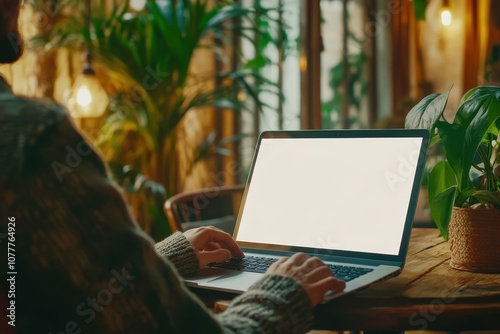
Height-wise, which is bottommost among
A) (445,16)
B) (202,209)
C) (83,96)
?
(202,209)

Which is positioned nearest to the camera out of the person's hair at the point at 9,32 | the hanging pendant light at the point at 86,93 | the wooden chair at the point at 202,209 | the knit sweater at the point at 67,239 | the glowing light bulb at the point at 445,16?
the knit sweater at the point at 67,239

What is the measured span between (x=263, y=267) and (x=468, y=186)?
40 centimetres

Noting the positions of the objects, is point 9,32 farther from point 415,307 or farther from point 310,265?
point 415,307

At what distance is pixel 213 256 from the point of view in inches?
45.8

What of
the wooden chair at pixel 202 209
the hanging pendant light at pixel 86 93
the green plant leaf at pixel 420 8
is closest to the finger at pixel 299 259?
the wooden chair at pixel 202 209

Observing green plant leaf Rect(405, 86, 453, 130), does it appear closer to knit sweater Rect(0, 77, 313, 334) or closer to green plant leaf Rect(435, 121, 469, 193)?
green plant leaf Rect(435, 121, 469, 193)

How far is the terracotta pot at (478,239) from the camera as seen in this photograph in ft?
3.56

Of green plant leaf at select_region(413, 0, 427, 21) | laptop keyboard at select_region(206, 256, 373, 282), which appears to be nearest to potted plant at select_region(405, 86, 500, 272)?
laptop keyboard at select_region(206, 256, 373, 282)

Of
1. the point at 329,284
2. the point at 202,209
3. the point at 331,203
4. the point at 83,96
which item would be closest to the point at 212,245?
the point at 331,203

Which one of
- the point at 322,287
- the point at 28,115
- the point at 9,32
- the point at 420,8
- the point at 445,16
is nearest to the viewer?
the point at 28,115

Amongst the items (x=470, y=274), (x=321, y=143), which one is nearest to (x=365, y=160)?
(x=321, y=143)

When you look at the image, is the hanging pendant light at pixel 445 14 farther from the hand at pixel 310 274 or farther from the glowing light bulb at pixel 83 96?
the hand at pixel 310 274

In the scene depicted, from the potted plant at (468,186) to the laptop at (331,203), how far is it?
48 mm

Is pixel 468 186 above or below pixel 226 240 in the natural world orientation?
above
